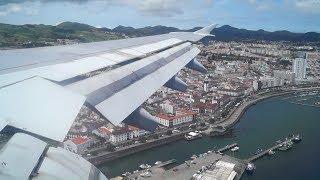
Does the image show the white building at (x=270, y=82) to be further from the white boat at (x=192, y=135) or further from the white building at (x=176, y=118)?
the white boat at (x=192, y=135)

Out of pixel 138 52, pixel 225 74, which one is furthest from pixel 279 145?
pixel 225 74

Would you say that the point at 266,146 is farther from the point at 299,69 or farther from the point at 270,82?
the point at 299,69

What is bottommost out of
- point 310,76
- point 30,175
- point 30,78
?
point 310,76

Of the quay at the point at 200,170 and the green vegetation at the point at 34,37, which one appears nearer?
the quay at the point at 200,170

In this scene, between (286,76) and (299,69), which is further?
(299,69)

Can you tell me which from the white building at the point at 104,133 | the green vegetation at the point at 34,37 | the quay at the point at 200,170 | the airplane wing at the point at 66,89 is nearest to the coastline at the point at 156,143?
the white building at the point at 104,133

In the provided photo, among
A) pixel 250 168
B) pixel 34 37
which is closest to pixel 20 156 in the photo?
pixel 250 168

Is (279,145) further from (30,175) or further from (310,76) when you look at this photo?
(310,76)
